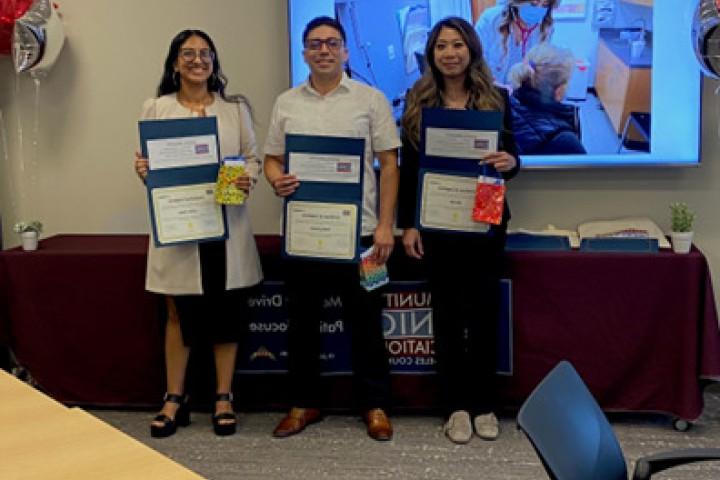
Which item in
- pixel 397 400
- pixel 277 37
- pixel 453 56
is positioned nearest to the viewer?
pixel 453 56

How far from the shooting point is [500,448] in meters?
3.28

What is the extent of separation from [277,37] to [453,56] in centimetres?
106

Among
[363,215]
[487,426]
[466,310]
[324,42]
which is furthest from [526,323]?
[324,42]

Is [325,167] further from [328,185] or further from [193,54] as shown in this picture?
[193,54]

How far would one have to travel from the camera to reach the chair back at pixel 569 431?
5.15 feet

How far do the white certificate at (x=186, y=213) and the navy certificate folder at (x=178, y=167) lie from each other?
0.01m

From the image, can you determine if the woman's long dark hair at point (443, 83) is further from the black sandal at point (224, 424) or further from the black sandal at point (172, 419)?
the black sandal at point (172, 419)

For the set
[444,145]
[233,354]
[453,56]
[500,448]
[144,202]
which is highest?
[453,56]

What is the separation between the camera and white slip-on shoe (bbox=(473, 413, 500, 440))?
334cm

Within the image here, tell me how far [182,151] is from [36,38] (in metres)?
1.00

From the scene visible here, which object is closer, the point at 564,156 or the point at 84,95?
the point at 564,156

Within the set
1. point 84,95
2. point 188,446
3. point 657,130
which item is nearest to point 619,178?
point 657,130

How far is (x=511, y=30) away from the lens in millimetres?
3648

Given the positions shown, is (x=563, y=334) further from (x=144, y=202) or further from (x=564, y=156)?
(x=144, y=202)
